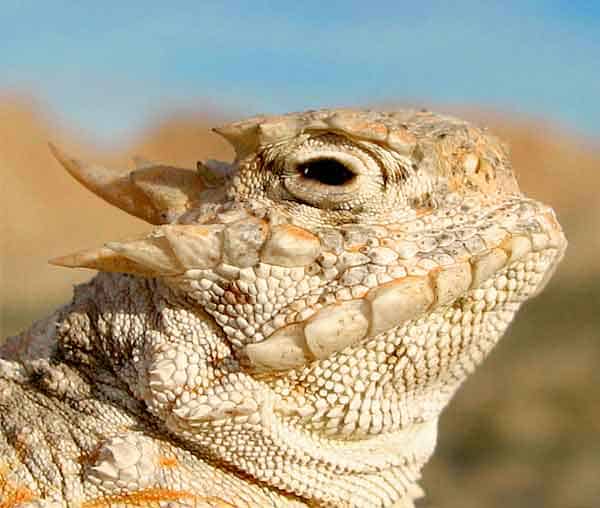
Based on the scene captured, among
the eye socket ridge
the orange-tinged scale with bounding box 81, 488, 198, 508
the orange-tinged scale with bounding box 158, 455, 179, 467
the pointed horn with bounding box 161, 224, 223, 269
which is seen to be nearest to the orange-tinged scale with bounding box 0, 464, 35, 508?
the orange-tinged scale with bounding box 81, 488, 198, 508

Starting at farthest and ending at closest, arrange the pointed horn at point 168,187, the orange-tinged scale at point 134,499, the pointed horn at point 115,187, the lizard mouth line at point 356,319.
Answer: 1. the pointed horn at point 115,187
2. the pointed horn at point 168,187
3. the orange-tinged scale at point 134,499
4. the lizard mouth line at point 356,319

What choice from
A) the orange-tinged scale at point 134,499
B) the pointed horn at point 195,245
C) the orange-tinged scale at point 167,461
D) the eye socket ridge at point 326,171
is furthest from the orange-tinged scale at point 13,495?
the eye socket ridge at point 326,171

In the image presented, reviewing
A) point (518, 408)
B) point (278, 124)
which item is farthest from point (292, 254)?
point (518, 408)

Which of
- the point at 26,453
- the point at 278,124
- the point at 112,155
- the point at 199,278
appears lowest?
the point at 112,155

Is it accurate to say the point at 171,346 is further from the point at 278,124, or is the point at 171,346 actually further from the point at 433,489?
the point at 433,489

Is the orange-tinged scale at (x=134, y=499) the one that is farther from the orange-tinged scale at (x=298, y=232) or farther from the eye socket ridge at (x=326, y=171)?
the eye socket ridge at (x=326, y=171)

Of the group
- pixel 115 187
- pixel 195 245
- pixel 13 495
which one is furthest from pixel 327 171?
pixel 13 495

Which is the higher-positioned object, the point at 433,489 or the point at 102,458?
the point at 102,458

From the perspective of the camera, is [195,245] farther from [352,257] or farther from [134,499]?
[134,499]
